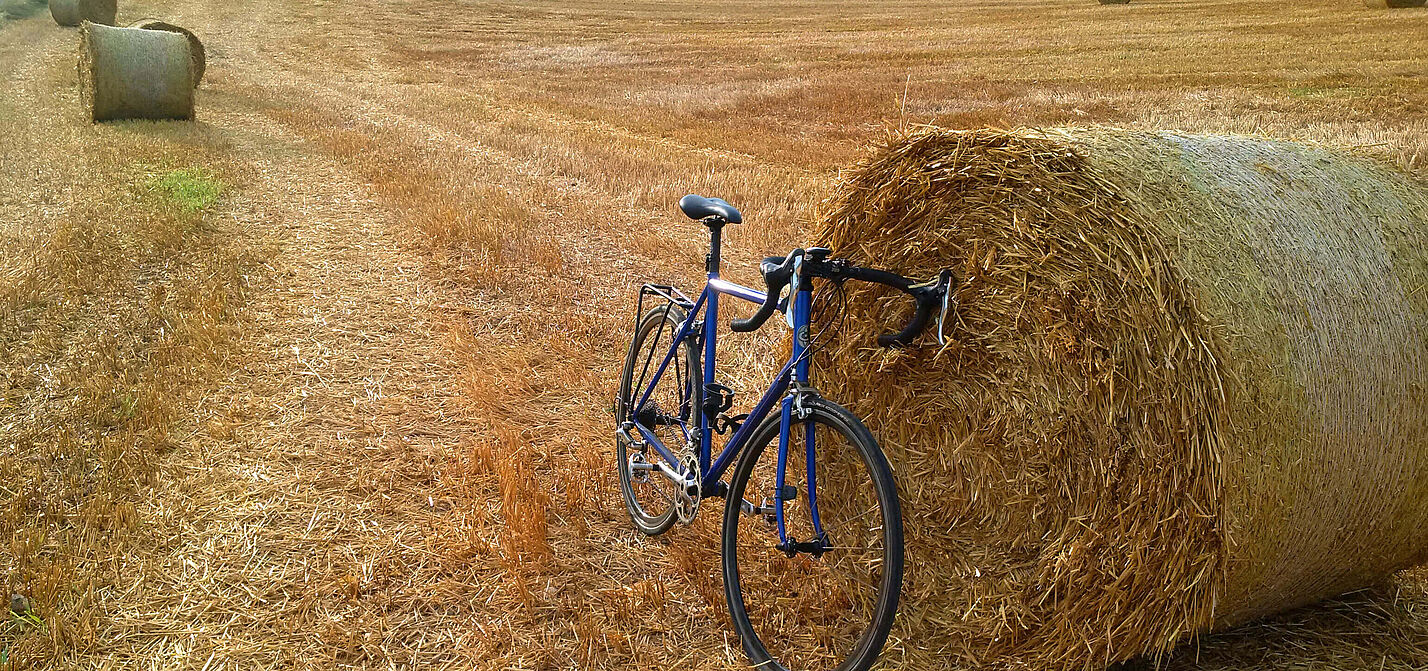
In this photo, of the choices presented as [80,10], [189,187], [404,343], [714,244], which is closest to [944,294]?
[714,244]

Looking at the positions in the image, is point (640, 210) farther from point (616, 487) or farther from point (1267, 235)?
point (1267, 235)

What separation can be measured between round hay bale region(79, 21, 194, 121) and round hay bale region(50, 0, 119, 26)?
15.4 metres

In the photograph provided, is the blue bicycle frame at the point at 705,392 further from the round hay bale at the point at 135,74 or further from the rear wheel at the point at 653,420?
the round hay bale at the point at 135,74

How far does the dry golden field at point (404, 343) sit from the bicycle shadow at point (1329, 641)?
0.01m

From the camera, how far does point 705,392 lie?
3.30m

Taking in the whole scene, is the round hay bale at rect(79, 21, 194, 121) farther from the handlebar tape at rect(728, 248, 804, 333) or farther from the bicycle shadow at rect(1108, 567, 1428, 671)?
the bicycle shadow at rect(1108, 567, 1428, 671)

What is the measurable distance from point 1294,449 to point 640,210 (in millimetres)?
6922

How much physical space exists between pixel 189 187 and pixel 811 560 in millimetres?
7772

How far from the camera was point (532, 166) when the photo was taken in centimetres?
1073

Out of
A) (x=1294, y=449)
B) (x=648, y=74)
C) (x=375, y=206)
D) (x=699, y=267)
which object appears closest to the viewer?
(x=1294, y=449)

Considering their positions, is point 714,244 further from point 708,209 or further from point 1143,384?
point 1143,384

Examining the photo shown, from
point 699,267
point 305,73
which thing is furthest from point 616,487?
point 305,73

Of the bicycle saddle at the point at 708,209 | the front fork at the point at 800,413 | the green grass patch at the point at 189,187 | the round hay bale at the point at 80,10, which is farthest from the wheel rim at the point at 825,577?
the round hay bale at the point at 80,10

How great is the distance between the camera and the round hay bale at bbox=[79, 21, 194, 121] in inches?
484
